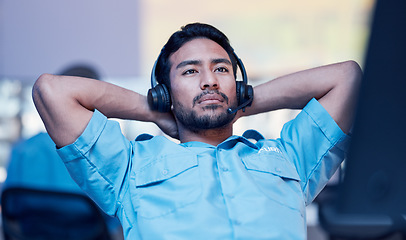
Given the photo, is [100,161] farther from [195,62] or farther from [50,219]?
[50,219]

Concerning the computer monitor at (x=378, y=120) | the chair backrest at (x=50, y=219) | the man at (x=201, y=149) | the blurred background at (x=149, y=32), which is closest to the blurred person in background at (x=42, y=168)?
the chair backrest at (x=50, y=219)

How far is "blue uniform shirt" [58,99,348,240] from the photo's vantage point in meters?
1.12

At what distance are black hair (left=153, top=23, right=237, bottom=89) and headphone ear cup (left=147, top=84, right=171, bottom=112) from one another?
0.09m

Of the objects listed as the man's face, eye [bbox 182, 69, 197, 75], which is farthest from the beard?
eye [bbox 182, 69, 197, 75]

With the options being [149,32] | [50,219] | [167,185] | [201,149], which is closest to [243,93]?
[201,149]

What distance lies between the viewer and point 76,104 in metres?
1.25

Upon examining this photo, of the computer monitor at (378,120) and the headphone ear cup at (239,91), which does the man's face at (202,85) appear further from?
the computer monitor at (378,120)

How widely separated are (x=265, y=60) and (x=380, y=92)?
2.69 meters

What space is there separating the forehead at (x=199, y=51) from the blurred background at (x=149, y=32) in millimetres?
1611

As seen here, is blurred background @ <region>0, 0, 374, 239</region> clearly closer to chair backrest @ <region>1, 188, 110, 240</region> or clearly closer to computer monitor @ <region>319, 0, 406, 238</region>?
chair backrest @ <region>1, 188, 110, 240</region>

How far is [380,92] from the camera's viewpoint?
45 centimetres

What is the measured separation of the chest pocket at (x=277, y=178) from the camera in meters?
1.18

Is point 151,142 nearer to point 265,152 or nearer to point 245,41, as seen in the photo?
point 265,152

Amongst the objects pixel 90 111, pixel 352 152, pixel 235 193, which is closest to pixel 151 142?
pixel 90 111
